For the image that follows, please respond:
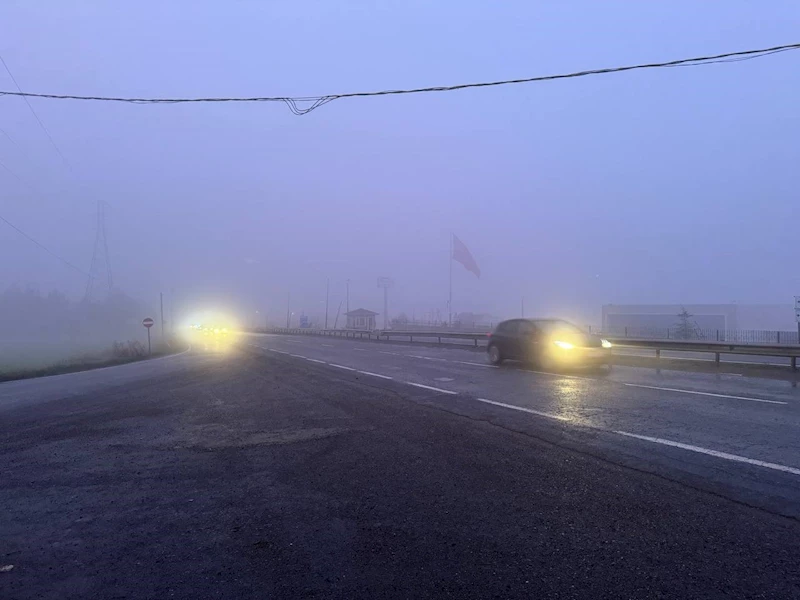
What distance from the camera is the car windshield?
17.9m

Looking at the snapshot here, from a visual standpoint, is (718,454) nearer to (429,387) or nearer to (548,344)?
(429,387)

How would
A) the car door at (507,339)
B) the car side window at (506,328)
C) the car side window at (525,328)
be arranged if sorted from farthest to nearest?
the car side window at (506,328), the car door at (507,339), the car side window at (525,328)

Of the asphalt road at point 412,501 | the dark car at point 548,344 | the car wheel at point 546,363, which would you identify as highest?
the dark car at point 548,344

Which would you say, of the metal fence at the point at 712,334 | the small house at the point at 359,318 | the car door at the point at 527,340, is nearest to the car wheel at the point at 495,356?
the car door at the point at 527,340

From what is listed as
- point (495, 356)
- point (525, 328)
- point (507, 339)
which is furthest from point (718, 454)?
point (495, 356)

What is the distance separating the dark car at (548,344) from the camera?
55.6 feet

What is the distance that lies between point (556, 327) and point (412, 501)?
Answer: 1373 centimetres

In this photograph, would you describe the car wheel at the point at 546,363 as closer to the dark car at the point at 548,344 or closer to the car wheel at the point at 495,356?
the dark car at the point at 548,344

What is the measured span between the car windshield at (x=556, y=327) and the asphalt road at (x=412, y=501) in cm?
651

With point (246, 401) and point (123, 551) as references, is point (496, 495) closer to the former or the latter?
point (123, 551)

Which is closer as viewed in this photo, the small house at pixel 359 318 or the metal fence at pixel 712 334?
the metal fence at pixel 712 334

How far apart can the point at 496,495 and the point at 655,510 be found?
142cm

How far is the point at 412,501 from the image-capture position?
5.52 metres

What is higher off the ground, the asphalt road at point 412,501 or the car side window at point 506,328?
the car side window at point 506,328
